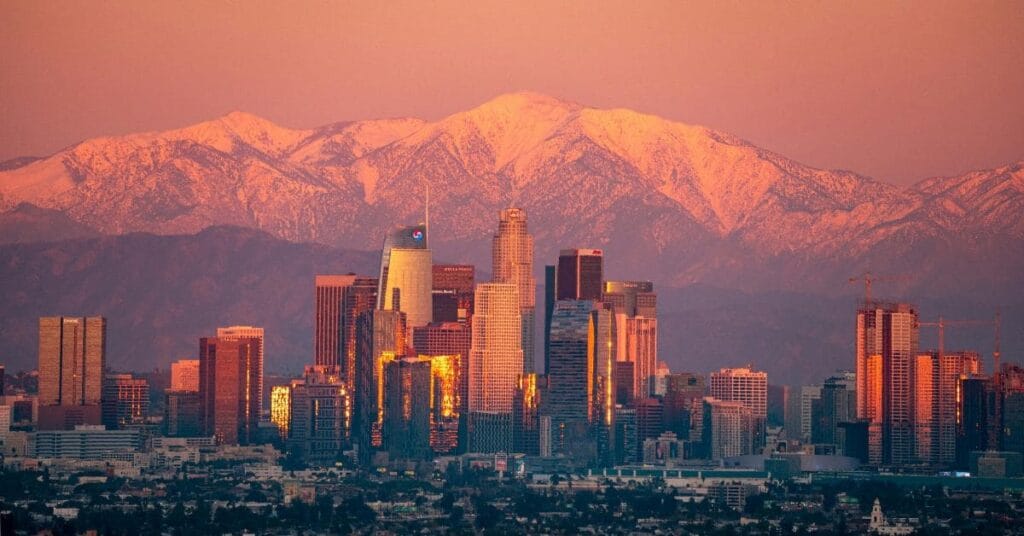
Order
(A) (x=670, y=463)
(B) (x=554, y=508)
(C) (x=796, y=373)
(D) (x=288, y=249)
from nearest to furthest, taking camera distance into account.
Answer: (B) (x=554, y=508) < (A) (x=670, y=463) < (C) (x=796, y=373) < (D) (x=288, y=249)

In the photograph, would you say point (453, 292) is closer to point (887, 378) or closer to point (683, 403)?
point (683, 403)

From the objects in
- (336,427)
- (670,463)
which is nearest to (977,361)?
(670,463)

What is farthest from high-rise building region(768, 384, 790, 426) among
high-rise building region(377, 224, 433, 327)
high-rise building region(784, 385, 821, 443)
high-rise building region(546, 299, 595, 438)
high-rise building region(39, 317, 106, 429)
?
high-rise building region(39, 317, 106, 429)

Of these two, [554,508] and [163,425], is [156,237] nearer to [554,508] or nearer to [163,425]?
[163,425]

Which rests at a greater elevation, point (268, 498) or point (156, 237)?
point (156, 237)

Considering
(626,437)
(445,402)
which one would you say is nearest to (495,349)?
(445,402)

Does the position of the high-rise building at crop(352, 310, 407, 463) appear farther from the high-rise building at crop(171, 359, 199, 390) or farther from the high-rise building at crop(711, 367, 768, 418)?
the high-rise building at crop(711, 367, 768, 418)
